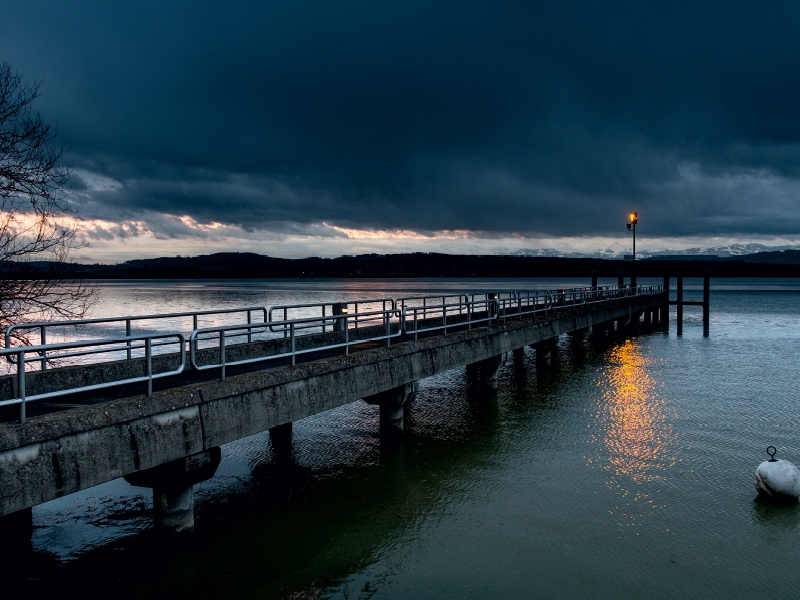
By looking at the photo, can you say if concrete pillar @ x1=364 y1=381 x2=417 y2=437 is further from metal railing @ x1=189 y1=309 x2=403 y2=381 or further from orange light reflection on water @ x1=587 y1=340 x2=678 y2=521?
orange light reflection on water @ x1=587 y1=340 x2=678 y2=521

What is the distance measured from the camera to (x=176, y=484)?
29.9ft

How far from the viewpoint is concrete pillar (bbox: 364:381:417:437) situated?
1483 centimetres

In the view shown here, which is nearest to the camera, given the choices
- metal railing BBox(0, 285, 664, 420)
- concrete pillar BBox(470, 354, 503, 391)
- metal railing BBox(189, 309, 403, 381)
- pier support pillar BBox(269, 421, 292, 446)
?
metal railing BBox(0, 285, 664, 420)

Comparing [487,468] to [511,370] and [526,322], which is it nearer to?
[526,322]

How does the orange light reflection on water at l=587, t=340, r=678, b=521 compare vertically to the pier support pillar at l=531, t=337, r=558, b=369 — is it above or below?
below

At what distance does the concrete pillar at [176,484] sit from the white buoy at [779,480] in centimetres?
953

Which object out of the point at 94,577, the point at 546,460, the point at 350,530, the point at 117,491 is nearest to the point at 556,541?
the point at 350,530

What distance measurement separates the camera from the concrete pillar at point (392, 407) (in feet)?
48.6

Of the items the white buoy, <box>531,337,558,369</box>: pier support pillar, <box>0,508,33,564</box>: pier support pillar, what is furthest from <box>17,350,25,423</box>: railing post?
<box>531,337,558,369</box>: pier support pillar

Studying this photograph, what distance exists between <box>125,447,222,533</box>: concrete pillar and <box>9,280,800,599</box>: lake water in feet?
1.19

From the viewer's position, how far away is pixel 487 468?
13.5m

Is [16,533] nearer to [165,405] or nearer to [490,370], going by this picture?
[165,405]

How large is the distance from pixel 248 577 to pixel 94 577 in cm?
204

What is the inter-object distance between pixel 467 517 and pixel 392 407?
14.9 ft
